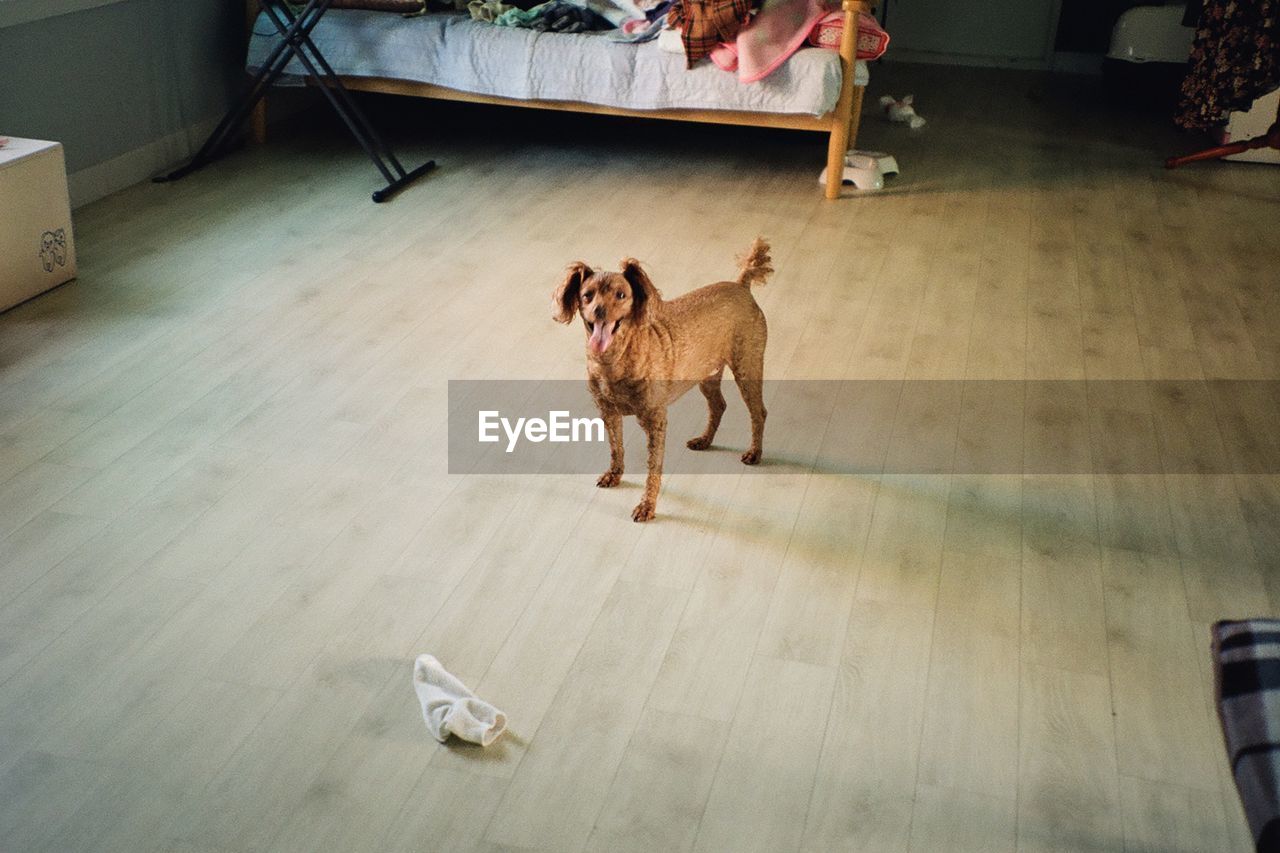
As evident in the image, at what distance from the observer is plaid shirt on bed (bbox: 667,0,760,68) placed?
402 cm

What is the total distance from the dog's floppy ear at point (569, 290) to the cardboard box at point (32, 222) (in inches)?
71.5

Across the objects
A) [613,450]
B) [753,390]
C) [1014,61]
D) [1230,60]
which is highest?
[1230,60]

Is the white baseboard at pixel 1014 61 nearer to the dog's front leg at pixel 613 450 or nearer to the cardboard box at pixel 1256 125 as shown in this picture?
the cardboard box at pixel 1256 125

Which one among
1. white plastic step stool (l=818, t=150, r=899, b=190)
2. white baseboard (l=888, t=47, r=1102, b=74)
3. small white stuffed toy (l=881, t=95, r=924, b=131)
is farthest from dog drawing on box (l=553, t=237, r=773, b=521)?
white baseboard (l=888, t=47, r=1102, b=74)

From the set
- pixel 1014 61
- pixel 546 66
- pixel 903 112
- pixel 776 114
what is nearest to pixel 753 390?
pixel 776 114

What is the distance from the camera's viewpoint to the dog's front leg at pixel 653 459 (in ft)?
7.57

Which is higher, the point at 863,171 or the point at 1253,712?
the point at 1253,712

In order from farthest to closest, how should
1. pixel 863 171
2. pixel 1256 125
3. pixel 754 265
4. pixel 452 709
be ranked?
pixel 1256 125, pixel 863 171, pixel 754 265, pixel 452 709

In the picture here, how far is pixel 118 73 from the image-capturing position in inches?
160

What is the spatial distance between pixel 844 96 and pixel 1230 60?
152 cm

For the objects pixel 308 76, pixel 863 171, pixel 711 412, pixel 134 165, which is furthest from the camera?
pixel 308 76

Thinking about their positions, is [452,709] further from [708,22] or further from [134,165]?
[134,165]

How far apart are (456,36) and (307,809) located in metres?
3.24

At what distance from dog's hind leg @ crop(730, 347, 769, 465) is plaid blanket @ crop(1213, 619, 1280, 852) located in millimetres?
1263
